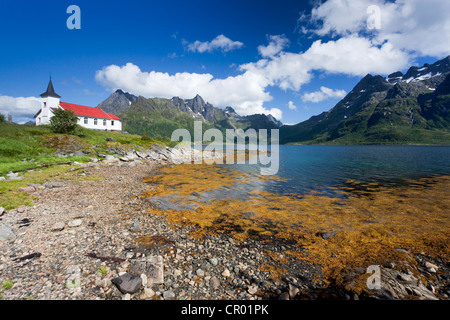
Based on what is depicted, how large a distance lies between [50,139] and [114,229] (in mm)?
46376

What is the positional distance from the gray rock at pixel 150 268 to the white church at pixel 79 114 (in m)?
75.9

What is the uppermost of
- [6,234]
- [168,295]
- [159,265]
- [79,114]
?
[79,114]

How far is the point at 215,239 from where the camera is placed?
11.8m

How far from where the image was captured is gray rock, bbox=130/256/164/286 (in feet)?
24.8

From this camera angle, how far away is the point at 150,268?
313 inches

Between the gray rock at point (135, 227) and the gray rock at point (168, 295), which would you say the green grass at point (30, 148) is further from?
the gray rock at point (168, 295)

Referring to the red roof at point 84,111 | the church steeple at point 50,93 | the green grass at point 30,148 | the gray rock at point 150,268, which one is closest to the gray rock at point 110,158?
the green grass at point 30,148

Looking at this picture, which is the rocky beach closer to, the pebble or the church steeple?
the pebble

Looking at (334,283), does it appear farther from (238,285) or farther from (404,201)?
(404,201)

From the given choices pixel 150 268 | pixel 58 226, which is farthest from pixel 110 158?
pixel 150 268

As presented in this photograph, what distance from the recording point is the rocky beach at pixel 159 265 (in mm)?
7035

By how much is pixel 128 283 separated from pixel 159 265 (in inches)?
55.5

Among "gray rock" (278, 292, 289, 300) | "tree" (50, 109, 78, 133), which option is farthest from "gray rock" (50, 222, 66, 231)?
"tree" (50, 109, 78, 133)

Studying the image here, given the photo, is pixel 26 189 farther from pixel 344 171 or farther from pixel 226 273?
pixel 344 171
